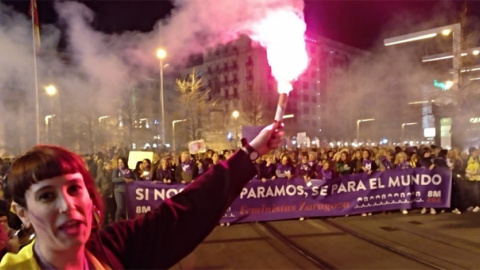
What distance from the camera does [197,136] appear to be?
28.6 m

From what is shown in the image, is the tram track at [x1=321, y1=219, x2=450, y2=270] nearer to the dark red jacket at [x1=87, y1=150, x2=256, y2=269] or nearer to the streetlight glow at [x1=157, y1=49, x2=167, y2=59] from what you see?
the dark red jacket at [x1=87, y1=150, x2=256, y2=269]

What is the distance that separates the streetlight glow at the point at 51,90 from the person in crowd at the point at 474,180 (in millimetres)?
12570

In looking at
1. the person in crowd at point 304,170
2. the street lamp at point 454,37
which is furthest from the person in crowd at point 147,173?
the street lamp at point 454,37

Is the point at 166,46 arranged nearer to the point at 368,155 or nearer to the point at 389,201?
A: the point at 368,155

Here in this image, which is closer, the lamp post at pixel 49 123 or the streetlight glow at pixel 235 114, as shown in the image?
the lamp post at pixel 49 123

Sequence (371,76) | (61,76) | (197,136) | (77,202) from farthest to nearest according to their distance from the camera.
A: 1. (197,136)
2. (371,76)
3. (61,76)
4. (77,202)

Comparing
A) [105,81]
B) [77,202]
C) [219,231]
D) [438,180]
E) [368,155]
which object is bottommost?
[219,231]

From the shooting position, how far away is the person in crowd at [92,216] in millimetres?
1237

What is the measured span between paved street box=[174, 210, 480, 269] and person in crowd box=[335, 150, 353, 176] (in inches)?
48.4

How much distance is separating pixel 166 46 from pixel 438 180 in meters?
7.47

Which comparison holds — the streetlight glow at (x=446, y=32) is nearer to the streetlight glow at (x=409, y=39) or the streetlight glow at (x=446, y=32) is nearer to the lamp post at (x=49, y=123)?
the streetlight glow at (x=409, y=39)

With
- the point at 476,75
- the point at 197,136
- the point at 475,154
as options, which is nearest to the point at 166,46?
the point at 475,154

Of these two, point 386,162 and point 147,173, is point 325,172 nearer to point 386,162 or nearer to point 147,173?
point 386,162

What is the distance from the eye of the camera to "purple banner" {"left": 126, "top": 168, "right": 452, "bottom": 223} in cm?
840
